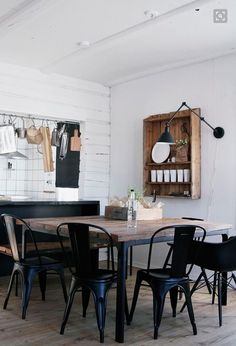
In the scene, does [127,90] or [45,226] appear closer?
Result: [45,226]

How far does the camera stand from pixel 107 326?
3.20m

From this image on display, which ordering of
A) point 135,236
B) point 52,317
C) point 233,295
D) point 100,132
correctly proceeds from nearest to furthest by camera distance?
point 135,236
point 52,317
point 233,295
point 100,132

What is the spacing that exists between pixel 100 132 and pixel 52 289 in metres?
2.66

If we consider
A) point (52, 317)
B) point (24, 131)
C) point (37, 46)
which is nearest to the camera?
point (52, 317)

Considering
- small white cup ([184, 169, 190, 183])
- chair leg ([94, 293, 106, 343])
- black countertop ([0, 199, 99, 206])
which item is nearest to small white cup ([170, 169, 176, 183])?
small white cup ([184, 169, 190, 183])

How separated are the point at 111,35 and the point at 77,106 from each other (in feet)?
6.03

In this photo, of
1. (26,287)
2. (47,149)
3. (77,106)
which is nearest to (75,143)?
(47,149)

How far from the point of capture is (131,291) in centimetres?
426

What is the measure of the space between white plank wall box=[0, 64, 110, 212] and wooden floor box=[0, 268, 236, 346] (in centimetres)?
242

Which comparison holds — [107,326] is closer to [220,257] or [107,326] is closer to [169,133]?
[220,257]

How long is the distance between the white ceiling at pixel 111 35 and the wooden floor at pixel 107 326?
2.65m

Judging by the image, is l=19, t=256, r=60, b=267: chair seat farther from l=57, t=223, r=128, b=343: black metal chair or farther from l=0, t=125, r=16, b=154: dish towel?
l=0, t=125, r=16, b=154: dish towel

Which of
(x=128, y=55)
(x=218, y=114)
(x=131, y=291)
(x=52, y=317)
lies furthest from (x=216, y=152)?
(x=52, y=317)

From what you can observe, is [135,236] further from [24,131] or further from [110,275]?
[24,131]
